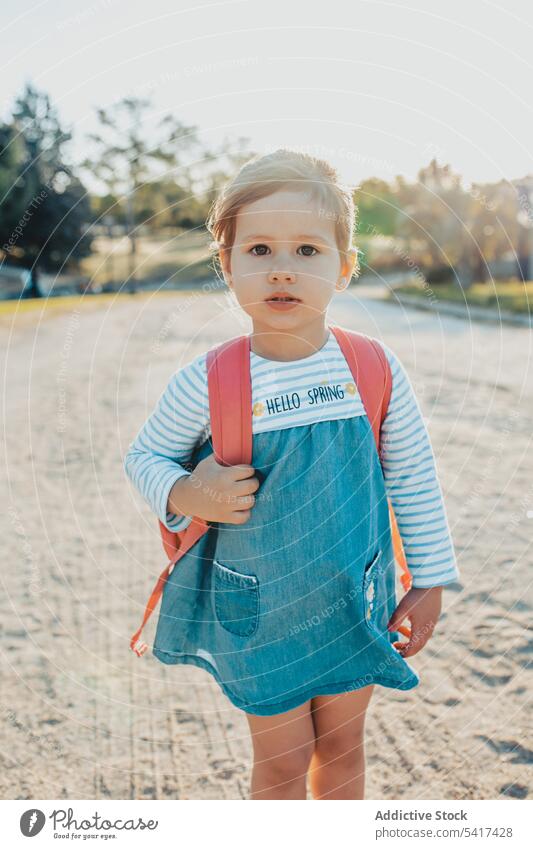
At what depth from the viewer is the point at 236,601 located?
184 cm

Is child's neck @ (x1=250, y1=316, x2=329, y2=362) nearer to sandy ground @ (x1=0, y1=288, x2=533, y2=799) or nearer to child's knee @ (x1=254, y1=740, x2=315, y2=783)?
sandy ground @ (x1=0, y1=288, x2=533, y2=799)

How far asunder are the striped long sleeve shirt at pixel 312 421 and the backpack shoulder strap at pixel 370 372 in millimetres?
15

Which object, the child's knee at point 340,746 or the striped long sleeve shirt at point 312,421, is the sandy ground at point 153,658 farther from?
the child's knee at point 340,746

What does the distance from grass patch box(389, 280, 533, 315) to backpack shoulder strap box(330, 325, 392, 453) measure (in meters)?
12.2

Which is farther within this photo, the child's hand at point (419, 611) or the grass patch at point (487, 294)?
the grass patch at point (487, 294)

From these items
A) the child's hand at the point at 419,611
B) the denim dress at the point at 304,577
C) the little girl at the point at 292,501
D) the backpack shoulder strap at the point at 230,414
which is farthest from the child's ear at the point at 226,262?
the child's hand at the point at 419,611

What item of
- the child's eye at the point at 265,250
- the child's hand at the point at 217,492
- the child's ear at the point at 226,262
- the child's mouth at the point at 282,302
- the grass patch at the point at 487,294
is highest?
the grass patch at the point at 487,294

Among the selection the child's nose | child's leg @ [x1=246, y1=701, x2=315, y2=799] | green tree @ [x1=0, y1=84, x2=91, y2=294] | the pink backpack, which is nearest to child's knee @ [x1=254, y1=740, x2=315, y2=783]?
child's leg @ [x1=246, y1=701, x2=315, y2=799]

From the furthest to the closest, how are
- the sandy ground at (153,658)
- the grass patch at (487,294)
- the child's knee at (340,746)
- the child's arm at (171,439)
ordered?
the grass patch at (487,294), the sandy ground at (153,658), the child's knee at (340,746), the child's arm at (171,439)

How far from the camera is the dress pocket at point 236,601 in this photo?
1817 mm

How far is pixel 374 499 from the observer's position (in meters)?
1.87

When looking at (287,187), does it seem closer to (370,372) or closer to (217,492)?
(370,372)
